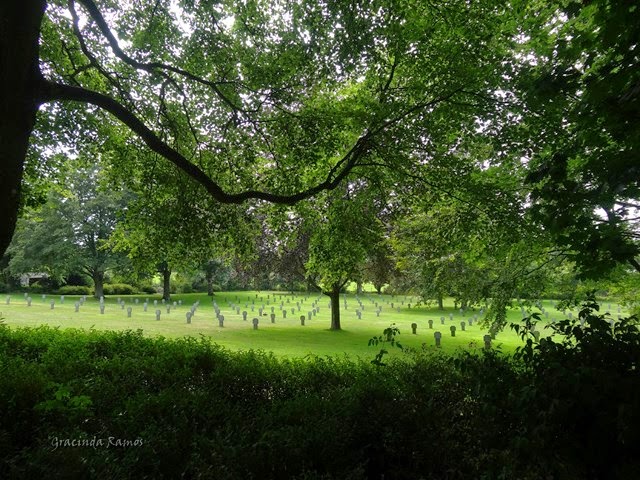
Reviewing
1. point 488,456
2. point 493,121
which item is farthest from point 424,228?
point 488,456

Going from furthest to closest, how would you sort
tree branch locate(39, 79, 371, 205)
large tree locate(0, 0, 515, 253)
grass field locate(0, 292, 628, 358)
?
grass field locate(0, 292, 628, 358) < large tree locate(0, 0, 515, 253) < tree branch locate(39, 79, 371, 205)

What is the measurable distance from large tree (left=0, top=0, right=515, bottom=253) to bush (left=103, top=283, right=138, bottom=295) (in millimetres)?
41460

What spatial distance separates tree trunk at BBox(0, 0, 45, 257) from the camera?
378cm

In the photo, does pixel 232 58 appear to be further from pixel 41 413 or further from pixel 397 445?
pixel 397 445

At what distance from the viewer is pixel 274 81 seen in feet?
23.2

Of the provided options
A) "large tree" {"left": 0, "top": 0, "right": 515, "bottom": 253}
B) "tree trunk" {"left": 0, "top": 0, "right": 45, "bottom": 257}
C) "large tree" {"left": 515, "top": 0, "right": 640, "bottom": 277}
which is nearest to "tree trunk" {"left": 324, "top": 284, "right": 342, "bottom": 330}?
"large tree" {"left": 0, "top": 0, "right": 515, "bottom": 253}

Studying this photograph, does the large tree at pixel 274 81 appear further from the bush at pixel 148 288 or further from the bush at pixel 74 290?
the bush at pixel 148 288

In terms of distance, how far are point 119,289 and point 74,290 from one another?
4607 mm

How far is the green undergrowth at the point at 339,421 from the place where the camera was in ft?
10.4

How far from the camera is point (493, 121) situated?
22.4ft

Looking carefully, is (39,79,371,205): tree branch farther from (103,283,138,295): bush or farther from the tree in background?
(103,283,138,295): bush

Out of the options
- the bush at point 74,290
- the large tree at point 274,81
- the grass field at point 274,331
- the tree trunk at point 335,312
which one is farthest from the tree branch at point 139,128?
the bush at point 74,290

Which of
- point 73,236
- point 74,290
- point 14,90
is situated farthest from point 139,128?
point 74,290

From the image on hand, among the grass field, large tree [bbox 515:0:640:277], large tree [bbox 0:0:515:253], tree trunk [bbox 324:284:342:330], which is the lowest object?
the grass field
